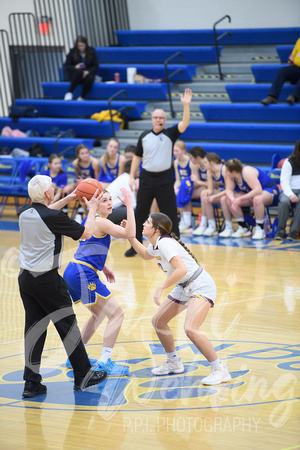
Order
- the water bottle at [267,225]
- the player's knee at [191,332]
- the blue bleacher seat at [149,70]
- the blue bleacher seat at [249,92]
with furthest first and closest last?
1. the blue bleacher seat at [149,70]
2. the blue bleacher seat at [249,92]
3. the water bottle at [267,225]
4. the player's knee at [191,332]

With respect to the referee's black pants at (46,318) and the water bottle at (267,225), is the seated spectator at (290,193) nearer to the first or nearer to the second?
the water bottle at (267,225)

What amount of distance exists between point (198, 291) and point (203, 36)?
12139 millimetres

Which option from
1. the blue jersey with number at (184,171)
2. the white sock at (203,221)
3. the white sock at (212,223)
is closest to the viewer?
the white sock at (212,223)

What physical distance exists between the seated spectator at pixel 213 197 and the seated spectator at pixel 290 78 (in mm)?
2671

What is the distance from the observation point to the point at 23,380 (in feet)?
16.4

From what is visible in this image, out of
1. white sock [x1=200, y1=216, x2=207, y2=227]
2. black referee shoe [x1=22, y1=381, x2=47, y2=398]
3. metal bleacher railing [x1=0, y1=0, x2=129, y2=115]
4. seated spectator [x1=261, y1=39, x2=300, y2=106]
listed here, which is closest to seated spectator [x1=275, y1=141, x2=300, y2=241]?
white sock [x1=200, y1=216, x2=207, y2=227]

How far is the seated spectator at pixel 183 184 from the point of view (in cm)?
1146

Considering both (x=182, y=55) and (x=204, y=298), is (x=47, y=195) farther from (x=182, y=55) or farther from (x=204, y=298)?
(x=182, y=55)

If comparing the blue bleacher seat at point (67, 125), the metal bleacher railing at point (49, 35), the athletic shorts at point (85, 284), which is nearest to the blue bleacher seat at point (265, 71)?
the blue bleacher seat at point (67, 125)

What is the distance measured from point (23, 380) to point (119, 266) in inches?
166

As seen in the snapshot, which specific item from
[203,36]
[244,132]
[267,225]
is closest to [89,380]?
[267,225]

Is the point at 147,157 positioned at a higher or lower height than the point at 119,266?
higher

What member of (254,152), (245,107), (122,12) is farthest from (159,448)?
(122,12)

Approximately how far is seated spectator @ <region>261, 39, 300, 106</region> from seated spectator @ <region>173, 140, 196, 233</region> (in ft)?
8.00
